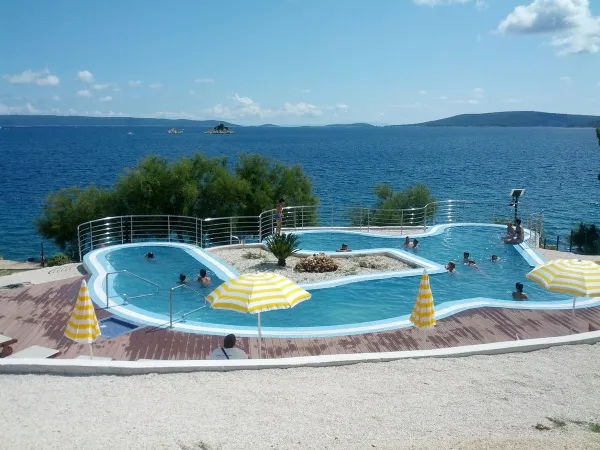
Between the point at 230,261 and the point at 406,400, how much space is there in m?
11.9

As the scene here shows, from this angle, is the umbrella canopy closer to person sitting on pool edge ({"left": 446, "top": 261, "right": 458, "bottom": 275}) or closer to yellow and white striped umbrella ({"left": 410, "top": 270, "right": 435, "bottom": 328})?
yellow and white striped umbrella ({"left": 410, "top": 270, "right": 435, "bottom": 328})

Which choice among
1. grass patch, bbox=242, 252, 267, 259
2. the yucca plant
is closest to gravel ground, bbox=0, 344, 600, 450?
the yucca plant

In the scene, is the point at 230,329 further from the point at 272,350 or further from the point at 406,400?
the point at 406,400

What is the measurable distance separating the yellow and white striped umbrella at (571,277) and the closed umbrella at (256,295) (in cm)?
490

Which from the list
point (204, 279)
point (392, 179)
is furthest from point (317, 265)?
point (392, 179)

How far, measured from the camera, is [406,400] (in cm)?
771

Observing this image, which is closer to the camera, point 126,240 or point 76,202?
point 126,240

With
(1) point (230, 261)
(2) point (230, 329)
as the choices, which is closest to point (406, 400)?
(2) point (230, 329)

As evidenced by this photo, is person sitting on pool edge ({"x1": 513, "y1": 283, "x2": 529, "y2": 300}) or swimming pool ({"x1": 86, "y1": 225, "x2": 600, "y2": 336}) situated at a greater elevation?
person sitting on pool edge ({"x1": 513, "y1": 283, "x2": 529, "y2": 300})

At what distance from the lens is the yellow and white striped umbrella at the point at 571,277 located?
10.5 meters

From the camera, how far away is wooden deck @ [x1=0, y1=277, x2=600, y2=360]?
10633 mm

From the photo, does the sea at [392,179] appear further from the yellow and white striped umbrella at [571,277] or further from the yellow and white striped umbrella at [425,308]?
the yellow and white striped umbrella at [425,308]

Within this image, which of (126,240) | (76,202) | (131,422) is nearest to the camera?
(131,422)

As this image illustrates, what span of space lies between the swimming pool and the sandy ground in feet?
2.31
